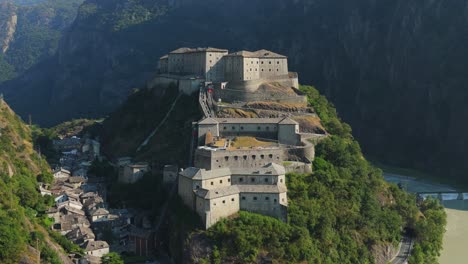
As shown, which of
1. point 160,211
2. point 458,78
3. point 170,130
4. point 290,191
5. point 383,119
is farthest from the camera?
point 383,119

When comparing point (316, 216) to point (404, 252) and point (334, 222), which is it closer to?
point (334, 222)

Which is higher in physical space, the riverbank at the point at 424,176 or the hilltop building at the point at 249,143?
the hilltop building at the point at 249,143

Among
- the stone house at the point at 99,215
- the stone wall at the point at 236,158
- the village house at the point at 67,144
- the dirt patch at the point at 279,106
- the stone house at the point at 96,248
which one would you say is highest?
the dirt patch at the point at 279,106

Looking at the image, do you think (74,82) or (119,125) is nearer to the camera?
(119,125)

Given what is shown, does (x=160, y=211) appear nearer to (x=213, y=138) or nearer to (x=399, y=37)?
(x=213, y=138)

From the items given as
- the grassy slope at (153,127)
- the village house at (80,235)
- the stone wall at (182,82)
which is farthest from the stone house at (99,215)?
the stone wall at (182,82)

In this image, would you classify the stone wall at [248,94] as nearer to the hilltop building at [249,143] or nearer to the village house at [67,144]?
the hilltop building at [249,143]

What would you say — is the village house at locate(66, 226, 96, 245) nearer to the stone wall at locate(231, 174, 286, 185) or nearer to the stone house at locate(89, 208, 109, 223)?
the stone house at locate(89, 208, 109, 223)

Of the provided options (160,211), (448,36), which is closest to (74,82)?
(448,36)
